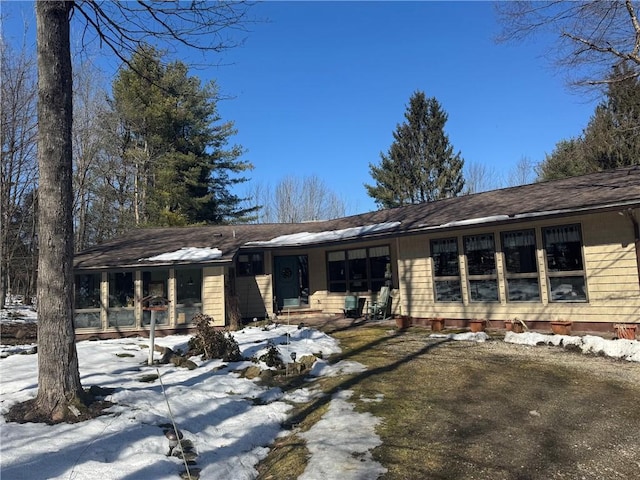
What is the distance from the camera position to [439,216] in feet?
40.4

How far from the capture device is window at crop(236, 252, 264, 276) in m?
15.3

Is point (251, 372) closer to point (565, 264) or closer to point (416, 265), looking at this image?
point (416, 265)

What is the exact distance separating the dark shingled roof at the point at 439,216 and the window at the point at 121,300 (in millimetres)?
521

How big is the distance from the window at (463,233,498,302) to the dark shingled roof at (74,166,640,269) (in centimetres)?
73

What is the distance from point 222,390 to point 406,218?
29.8 ft

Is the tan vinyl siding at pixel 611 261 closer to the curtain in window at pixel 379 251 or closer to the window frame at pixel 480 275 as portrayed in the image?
the window frame at pixel 480 275

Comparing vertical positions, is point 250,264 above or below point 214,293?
above

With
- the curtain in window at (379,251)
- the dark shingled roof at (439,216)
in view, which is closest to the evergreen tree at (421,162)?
the dark shingled roof at (439,216)

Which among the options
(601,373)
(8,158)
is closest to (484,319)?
(601,373)

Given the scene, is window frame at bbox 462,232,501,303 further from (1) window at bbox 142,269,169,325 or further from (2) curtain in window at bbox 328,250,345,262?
(1) window at bbox 142,269,169,325

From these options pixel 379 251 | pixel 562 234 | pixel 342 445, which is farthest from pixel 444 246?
pixel 342 445

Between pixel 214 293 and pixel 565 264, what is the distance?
9.59 m

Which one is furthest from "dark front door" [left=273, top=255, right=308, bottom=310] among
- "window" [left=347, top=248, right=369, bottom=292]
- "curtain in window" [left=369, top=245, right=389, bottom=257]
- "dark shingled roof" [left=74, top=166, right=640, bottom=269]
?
"curtain in window" [left=369, top=245, right=389, bottom=257]

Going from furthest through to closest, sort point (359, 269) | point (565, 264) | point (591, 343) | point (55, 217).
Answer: point (359, 269), point (565, 264), point (591, 343), point (55, 217)
